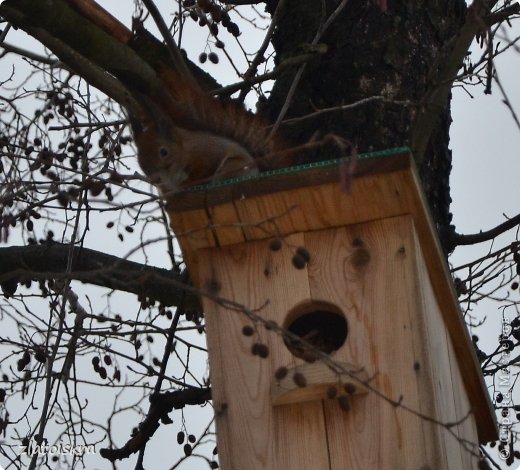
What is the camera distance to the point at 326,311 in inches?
105

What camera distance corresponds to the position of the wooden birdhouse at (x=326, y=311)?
2.39 meters

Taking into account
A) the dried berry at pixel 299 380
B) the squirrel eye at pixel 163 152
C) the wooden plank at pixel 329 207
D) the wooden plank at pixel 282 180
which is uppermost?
the squirrel eye at pixel 163 152

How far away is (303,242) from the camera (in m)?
2.58

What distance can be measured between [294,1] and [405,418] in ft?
5.36

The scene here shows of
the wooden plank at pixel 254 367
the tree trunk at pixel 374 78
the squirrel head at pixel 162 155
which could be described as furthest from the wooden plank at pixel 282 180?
the squirrel head at pixel 162 155

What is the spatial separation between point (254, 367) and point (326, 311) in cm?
25

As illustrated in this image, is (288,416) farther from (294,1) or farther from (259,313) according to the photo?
(294,1)

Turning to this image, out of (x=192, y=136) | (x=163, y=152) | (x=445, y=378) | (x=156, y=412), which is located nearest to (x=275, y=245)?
(x=445, y=378)

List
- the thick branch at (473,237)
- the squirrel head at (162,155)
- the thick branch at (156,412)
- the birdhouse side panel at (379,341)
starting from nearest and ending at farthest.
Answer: the birdhouse side panel at (379,341) → the thick branch at (156,412) → the thick branch at (473,237) → the squirrel head at (162,155)

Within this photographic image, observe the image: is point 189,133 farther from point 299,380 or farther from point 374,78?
point 299,380

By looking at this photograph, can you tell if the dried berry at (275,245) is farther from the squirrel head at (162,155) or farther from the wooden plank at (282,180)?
the squirrel head at (162,155)

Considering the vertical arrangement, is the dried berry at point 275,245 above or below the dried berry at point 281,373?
above

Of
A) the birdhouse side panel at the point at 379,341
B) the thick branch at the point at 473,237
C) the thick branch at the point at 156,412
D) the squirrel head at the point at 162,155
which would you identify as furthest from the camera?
the squirrel head at the point at 162,155

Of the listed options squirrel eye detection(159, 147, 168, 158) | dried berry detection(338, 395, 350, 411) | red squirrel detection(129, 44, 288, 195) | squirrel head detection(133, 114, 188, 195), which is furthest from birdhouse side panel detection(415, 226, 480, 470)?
squirrel eye detection(159, 147, 168, 158)
